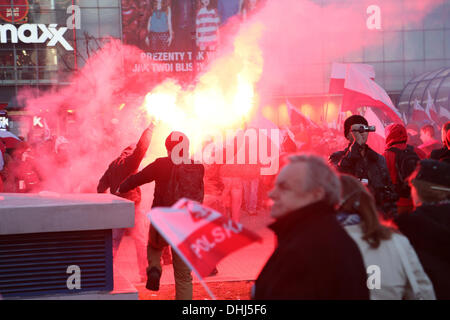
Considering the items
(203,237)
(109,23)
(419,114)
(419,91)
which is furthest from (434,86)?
(203,237)

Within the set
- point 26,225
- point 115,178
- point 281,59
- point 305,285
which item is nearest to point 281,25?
point 281,59

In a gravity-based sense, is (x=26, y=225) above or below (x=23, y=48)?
below

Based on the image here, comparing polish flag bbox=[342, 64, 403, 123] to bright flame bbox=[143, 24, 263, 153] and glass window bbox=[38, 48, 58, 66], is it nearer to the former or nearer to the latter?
bright flame bbox=[143, 24, 263, 153]

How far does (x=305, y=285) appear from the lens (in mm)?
2502

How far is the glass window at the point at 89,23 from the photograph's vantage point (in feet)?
136

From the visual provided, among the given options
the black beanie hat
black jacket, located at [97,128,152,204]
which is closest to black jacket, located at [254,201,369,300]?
the black beanie hat

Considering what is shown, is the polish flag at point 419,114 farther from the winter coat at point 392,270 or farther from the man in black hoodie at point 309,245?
the man in black hoodie at point 309,245

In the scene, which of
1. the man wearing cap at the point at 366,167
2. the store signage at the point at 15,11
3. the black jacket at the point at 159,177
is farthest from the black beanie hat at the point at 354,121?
the store signage at the point at 15,11

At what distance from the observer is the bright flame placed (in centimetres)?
1158

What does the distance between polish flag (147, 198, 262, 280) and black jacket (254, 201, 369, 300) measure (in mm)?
421

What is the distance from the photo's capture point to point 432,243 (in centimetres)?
350

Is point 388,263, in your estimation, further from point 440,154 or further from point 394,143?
point 440,154

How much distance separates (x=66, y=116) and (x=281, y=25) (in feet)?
46.9
